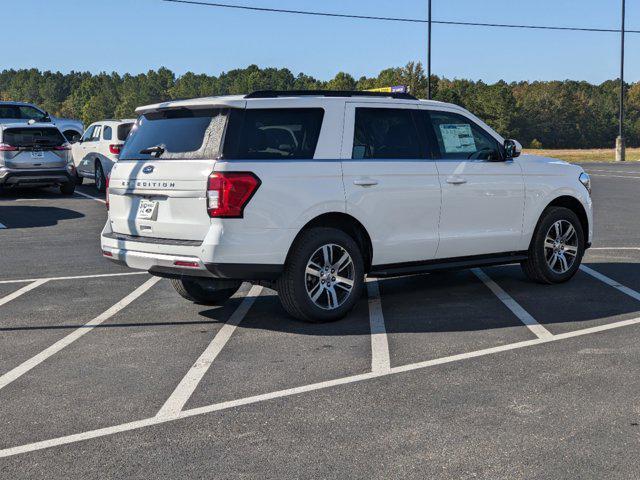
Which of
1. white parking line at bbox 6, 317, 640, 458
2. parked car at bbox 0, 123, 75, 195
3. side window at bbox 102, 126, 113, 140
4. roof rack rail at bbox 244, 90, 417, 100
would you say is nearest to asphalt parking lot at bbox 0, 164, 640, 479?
white parking line at bbox 6, 317, 640, 458

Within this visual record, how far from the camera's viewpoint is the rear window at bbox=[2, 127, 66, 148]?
19742mm

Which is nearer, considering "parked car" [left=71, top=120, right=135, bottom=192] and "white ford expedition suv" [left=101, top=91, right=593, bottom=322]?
"white ford expedition suv" [left=101, top=91, right=593, bottom=322]

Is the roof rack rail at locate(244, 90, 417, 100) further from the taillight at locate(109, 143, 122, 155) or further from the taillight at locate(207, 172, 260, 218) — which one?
the taillight at locate(109, 143, 122, 155)

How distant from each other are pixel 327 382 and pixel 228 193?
185 centimetres

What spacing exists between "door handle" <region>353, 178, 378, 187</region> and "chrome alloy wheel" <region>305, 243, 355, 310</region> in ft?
1.87

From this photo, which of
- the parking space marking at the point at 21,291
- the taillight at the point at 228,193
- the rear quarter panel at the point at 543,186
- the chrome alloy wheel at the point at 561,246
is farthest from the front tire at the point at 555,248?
the parking space marking at the point at 21,291

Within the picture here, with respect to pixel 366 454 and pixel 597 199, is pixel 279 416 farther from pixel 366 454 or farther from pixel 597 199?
pixel 597 199

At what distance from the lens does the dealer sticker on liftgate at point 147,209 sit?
7.09m

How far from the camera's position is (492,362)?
593cm

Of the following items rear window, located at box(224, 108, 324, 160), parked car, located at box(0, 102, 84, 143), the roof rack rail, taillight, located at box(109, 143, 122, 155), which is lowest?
taillight, located at box(109, 143, 122, 155)

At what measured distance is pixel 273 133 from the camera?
7020mm

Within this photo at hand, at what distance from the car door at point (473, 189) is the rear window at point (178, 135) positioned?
7.34ft

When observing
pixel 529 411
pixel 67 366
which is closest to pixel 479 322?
pixel 529 411

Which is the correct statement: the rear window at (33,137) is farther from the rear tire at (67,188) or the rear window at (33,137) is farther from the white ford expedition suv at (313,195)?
the white ford expedition suv at (313,195)
